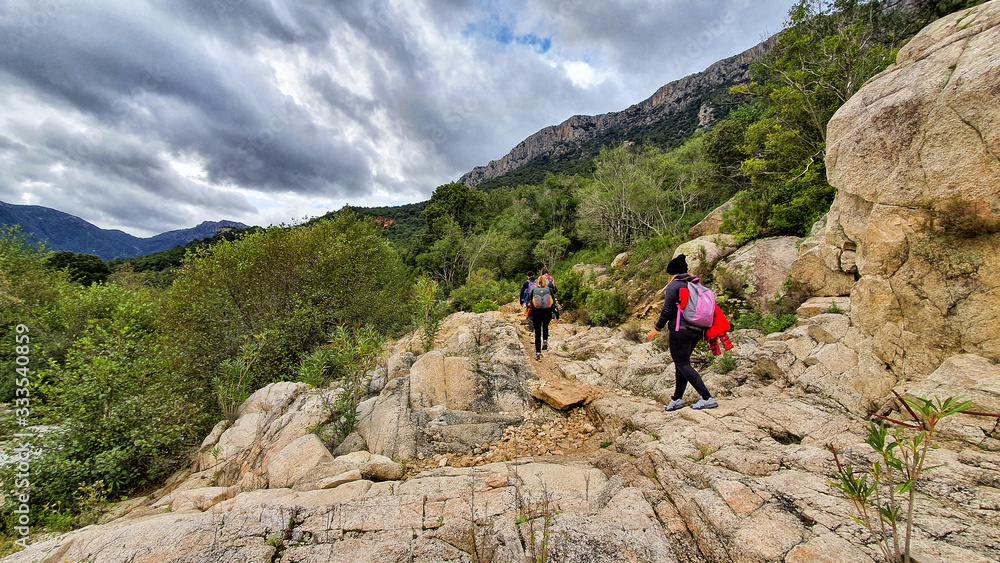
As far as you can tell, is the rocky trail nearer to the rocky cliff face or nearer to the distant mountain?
the distant mountain

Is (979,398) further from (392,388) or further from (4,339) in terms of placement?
(4,339)

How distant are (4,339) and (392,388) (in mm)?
18377

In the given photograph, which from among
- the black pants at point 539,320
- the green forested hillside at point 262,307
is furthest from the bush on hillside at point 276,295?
the black pants at point 539,320

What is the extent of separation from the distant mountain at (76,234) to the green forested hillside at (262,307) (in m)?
46.2

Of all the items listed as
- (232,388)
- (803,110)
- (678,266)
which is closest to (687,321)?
(678,266)

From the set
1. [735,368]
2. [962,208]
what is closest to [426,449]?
[735,368]

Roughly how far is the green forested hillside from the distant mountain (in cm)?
4617

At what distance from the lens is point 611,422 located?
552cm

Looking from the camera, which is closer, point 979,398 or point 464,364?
point 979,398

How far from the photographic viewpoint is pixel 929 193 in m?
3.89

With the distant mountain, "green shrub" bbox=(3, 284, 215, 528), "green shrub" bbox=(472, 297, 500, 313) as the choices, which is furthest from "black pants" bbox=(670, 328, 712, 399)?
the distant mountain

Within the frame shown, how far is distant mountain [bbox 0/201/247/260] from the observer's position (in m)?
65.1

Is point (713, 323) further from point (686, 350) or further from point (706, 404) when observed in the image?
point (706, 404)

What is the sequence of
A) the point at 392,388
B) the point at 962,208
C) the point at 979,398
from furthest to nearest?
the point at 392,388 → the point at 962,208 → the point at 979,398
